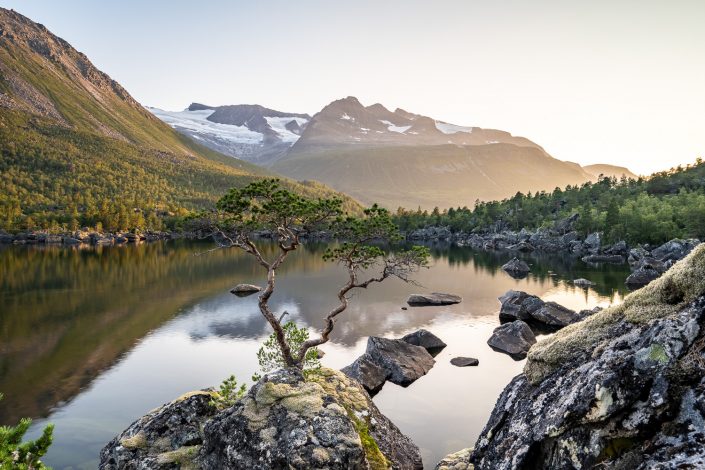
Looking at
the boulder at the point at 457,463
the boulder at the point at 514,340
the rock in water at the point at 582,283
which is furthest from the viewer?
the rock in water at the point at 582,283

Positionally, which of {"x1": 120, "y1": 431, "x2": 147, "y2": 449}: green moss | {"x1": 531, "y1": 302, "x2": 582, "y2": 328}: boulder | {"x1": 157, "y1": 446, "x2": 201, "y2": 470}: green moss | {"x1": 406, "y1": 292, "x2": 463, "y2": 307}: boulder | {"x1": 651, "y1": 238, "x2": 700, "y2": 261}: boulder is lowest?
{"x1": 406, "y1": 292, "x2": 463, "y2": 307}: boulder

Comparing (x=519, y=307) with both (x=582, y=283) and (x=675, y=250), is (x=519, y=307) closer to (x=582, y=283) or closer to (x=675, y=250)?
Result: (x=582, y=283)

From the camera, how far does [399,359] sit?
42375 mm

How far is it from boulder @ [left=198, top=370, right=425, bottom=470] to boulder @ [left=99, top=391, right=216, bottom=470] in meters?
1.77

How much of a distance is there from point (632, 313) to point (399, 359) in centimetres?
3028

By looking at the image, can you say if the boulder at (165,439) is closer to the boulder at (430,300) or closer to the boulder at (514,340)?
the boulder at (514,340)

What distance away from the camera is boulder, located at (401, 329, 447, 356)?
50.3 meters

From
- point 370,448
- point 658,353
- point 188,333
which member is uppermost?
point 658,353

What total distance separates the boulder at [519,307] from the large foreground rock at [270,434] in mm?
43972

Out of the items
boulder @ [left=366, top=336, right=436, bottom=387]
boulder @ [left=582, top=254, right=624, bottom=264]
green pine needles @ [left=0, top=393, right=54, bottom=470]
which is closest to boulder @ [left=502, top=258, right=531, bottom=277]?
boulder @ [left=582, top=254, right=624, bottom=264]

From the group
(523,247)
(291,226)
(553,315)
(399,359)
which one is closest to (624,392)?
(291,226)

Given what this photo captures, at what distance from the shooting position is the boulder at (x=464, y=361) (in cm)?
4544

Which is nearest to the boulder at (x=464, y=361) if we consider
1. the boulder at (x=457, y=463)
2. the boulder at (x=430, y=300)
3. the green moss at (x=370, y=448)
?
the boulder at (x=457, y=463)

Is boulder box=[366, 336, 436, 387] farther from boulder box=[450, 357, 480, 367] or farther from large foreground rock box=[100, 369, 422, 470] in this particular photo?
large foreground rock box=[100, 369, 422, 470]
